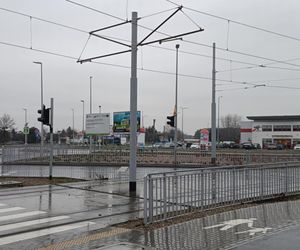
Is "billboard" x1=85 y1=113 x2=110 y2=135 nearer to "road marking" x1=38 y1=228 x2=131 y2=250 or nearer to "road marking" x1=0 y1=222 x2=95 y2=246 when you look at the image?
"road marking" x1=0 y1=222 x2=95 y2=246

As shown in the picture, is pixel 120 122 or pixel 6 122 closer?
pixel 120 122

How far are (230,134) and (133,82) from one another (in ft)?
442

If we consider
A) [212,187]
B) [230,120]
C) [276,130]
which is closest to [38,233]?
[212,187]

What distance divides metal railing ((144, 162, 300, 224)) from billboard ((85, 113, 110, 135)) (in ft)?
73.2

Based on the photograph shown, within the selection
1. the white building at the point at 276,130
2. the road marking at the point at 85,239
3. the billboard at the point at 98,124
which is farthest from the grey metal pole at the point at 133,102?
the white building at the point at 276,130

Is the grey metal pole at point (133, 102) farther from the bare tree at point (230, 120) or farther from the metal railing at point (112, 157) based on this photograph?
the bare tree at point (230, 120)

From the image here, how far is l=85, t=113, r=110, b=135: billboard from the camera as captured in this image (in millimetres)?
36625

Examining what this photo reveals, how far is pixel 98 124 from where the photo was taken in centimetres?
3703

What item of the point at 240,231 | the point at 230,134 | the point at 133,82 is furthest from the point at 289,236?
the point at 230,134

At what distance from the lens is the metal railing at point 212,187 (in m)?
10.7

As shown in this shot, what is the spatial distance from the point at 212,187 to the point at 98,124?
83.1 feet

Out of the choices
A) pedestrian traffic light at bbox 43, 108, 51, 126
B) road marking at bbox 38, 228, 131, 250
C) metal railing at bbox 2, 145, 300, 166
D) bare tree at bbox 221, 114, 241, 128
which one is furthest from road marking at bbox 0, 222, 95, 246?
bare tree at bbox 221, 114, 241, 128

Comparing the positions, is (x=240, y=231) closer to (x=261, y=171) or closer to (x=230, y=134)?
(x=261, y=171)

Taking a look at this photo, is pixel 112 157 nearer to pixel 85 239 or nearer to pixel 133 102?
pixel 133 102
